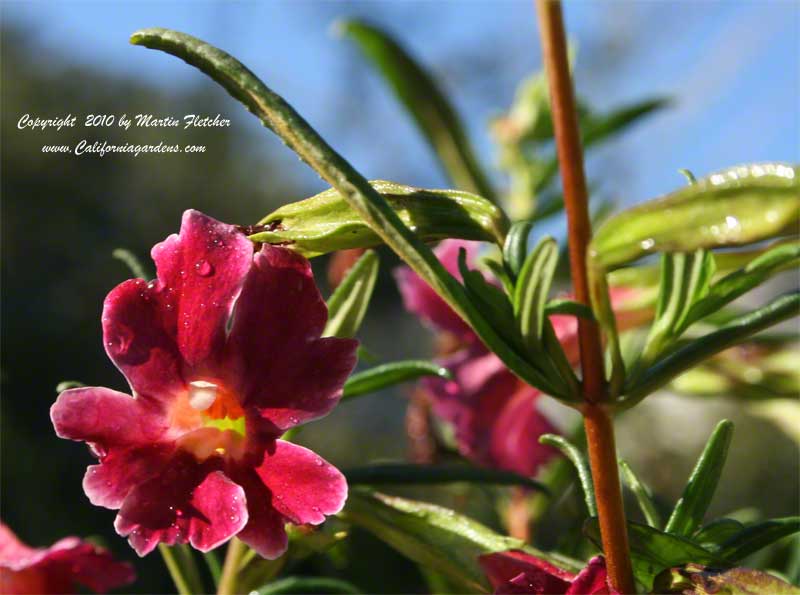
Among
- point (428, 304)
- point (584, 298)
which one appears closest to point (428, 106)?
point (428, 304)

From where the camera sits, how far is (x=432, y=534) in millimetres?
673

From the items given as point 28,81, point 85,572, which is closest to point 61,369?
point 28,81

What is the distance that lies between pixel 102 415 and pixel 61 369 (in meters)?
4.03

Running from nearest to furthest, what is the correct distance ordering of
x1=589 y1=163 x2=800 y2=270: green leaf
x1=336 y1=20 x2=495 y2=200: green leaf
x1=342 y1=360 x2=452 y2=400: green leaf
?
x1=589 y1=163 x2=800 y2=270: green leaf → x1=342 y1=360 x2=452 y2=400: green leaf → x1=336 y1=20 x2=495 y2=200: green leaf

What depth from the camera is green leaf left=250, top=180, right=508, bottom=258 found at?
1.79 feet

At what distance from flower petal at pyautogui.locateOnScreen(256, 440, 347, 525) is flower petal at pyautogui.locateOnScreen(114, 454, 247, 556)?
2 centimetres

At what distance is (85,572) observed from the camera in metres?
0.73

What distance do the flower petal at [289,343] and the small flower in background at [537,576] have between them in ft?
0.48

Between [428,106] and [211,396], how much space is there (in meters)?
0.89

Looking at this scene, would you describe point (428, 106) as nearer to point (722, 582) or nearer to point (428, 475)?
point (428, 475)

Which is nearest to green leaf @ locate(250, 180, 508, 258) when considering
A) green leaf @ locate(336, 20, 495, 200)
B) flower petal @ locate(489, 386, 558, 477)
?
flower petal @ locate(489, 386, 558, 477)

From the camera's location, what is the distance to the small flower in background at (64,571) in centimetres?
72

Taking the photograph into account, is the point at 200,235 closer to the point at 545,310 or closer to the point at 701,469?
the point at 545,310

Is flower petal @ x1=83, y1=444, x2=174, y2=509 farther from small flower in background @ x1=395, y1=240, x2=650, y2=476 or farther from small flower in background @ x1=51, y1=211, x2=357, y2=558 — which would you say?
small flower in background @ x1=395, y1=240, x2=650, y2=476
